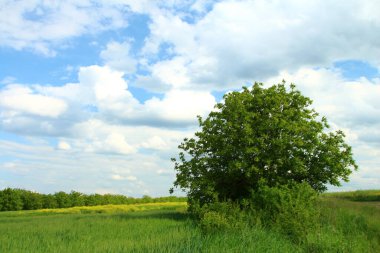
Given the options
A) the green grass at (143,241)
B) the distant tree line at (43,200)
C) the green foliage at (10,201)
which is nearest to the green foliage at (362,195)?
the green grass at (143,241)

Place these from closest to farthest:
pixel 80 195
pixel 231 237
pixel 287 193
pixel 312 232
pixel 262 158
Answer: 1. pixel 231 237
2. pixel 312 232
3. pixel 287 193
4. pixel 262 158
5. pixel 80 195

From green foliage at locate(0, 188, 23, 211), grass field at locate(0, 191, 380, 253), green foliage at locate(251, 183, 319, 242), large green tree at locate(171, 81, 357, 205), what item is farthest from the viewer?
green foliage at locate(0, 188, 23, 211)

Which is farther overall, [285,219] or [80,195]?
[80,195]

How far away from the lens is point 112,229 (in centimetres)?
2273

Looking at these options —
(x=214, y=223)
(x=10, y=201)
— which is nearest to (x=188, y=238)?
(x=214, y=223)

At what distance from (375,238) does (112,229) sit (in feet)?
47.7

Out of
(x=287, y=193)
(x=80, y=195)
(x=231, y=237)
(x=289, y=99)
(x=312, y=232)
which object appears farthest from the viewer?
(x=80, y=195)

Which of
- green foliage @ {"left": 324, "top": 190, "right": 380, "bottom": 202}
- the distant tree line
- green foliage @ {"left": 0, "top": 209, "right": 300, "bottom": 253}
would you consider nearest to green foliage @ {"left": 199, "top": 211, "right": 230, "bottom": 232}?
green foliage @ {"left": 0, "top": 209, "right": 300, "bottom": 253}

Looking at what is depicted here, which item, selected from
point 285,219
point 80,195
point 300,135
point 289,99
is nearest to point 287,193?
point 285,219

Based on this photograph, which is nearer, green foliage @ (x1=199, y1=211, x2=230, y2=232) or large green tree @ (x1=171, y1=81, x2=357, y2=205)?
green foliage @ (x1=199, y1=211, x2=230, y2=232)

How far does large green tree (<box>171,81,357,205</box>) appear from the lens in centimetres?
2750

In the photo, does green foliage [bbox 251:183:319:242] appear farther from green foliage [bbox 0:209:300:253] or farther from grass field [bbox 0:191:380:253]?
green foliage [bbox 0:209:300:253]

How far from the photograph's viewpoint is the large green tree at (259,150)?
90.2 feet

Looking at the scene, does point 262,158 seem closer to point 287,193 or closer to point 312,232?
point 287,193
